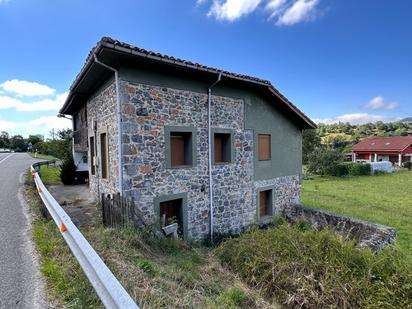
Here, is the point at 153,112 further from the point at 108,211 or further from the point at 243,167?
the point at 243,167

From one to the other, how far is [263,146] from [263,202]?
2686 mm

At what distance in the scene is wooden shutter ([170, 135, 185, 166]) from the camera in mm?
8133

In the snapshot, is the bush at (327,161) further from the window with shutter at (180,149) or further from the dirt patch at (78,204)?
the dirt patch at (78,204)

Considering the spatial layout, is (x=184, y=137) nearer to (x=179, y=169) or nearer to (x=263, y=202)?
(x=179, y=169)

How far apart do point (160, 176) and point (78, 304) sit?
209 inches

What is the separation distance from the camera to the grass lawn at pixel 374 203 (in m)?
12.0

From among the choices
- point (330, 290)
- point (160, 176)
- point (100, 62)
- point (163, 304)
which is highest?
point (100, 62)

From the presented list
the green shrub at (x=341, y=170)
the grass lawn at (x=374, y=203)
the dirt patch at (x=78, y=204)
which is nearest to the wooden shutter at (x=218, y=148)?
the dirt patch at (x=78, y=204)

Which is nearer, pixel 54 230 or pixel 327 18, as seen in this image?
pixel 54 230

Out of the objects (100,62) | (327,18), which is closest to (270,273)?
(100,62)

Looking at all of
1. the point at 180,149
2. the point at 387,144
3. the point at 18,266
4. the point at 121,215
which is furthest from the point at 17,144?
the point at 387,144

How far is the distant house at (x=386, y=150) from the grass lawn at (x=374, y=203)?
17877 mm

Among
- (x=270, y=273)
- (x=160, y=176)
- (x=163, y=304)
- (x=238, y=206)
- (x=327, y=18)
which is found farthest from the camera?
(x=327, y=18)

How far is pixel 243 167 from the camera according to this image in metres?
10.1
